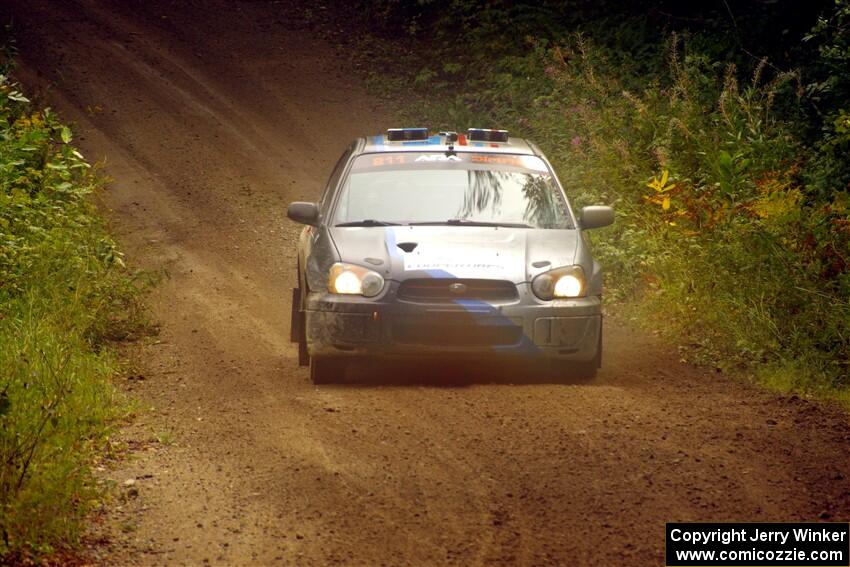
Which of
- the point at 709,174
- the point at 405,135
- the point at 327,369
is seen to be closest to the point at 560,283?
the point at 327,369

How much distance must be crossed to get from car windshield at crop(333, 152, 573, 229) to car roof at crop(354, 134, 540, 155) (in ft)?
0.25

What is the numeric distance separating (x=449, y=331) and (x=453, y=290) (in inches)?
10.7

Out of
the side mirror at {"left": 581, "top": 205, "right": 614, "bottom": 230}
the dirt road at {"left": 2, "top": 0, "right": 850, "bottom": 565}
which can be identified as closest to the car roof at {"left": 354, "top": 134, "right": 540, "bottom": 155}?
the side mirror at {"left": 581, "top": 205, "right": 614, "bottom": 230}

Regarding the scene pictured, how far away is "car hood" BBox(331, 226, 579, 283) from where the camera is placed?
8.51 meters

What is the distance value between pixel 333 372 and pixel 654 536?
3607mm

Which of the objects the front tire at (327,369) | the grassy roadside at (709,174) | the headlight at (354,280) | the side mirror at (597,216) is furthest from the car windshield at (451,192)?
the grassy roadside at (709,174)

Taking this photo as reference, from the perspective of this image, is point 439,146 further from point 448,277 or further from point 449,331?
point 449,331

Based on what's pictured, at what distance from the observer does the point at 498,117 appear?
19.5 metres

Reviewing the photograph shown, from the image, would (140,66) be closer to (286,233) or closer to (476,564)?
(286,233)

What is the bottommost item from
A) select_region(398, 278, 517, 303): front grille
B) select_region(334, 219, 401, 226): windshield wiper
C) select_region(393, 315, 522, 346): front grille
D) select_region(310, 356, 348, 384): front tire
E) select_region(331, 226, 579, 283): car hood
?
select_region(310, 356, 348, 384): front tire

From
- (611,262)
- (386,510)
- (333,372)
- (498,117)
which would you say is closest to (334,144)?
(498,117)

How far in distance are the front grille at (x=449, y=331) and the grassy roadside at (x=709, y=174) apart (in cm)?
216

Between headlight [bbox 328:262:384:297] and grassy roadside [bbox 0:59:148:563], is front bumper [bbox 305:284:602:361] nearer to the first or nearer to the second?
headlight [bbox 328:262:384:297]

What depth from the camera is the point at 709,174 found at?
1251cm
